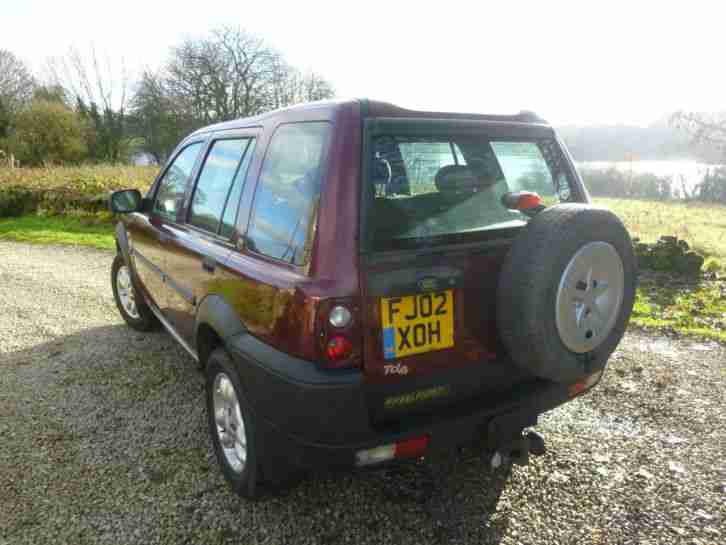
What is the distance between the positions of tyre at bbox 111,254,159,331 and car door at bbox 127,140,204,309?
0.47m

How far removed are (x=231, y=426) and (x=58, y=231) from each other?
10.7 metres

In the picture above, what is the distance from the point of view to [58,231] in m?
11.2

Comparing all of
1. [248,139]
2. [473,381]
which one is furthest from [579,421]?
[248,139]

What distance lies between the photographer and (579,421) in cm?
315

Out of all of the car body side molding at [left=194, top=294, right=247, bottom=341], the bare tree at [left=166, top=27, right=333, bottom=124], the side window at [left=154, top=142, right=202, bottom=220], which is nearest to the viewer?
the car body side molding at [left=194, top=294, right=247, bottom=341]

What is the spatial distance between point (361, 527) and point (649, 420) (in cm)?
202

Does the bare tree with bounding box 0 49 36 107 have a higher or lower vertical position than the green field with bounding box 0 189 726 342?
higher

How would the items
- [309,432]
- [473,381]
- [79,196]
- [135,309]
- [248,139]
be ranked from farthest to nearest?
[79,196]
[135,309]
[248,139]
[473,381]
[309,432]

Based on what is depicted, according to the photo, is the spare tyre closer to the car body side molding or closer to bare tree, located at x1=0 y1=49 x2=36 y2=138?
the car body side molding

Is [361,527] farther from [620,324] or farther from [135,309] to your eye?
[135,309]

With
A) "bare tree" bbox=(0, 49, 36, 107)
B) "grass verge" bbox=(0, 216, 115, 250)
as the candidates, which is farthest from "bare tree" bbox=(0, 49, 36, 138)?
"grass verge" bbox=(0, 216, 115, 250)

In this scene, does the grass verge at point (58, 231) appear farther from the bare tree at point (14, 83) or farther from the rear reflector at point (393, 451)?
the bare tree at point (14, 83)

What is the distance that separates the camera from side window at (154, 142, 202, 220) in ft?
11.0

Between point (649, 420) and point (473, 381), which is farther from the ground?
point (473, 381)
